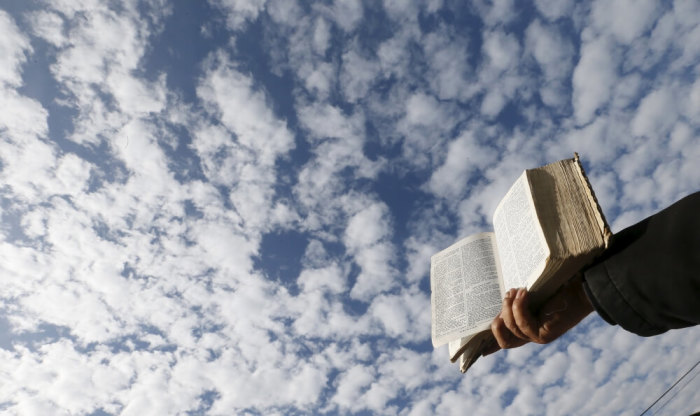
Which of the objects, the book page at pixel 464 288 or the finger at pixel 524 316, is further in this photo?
the book page at pixel 464 288

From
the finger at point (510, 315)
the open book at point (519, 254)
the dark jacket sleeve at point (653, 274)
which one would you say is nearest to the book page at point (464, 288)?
the open book at point (519, 254)

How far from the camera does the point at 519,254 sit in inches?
61.4

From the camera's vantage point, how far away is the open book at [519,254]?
49.7 inches

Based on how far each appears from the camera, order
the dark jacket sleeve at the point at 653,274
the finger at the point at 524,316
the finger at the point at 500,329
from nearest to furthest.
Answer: the dark jacket sleeve at the point at 653,274
the finger at the point at 524,316
the finger at the point at 500,329

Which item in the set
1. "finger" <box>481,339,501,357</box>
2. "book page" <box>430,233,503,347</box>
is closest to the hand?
"book page" <box>430,233,503,347</box>

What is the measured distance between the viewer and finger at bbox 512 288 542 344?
1.33m

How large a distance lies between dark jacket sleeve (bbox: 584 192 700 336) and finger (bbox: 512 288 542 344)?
19 centimetres

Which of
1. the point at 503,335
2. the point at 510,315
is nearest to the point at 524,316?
the point at 510,315

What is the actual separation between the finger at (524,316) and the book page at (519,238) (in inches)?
1.8

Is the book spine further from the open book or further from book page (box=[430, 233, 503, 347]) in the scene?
book page (box=[430, 233, 503, 347])

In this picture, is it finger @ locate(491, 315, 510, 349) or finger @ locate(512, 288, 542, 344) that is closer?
finger @ locate(512, 288, 542, 344)

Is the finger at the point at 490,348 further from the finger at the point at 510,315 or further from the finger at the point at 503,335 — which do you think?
the finger at the point at 510,315

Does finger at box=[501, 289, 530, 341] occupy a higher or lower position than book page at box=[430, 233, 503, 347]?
lower

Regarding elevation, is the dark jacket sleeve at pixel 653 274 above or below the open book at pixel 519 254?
below
